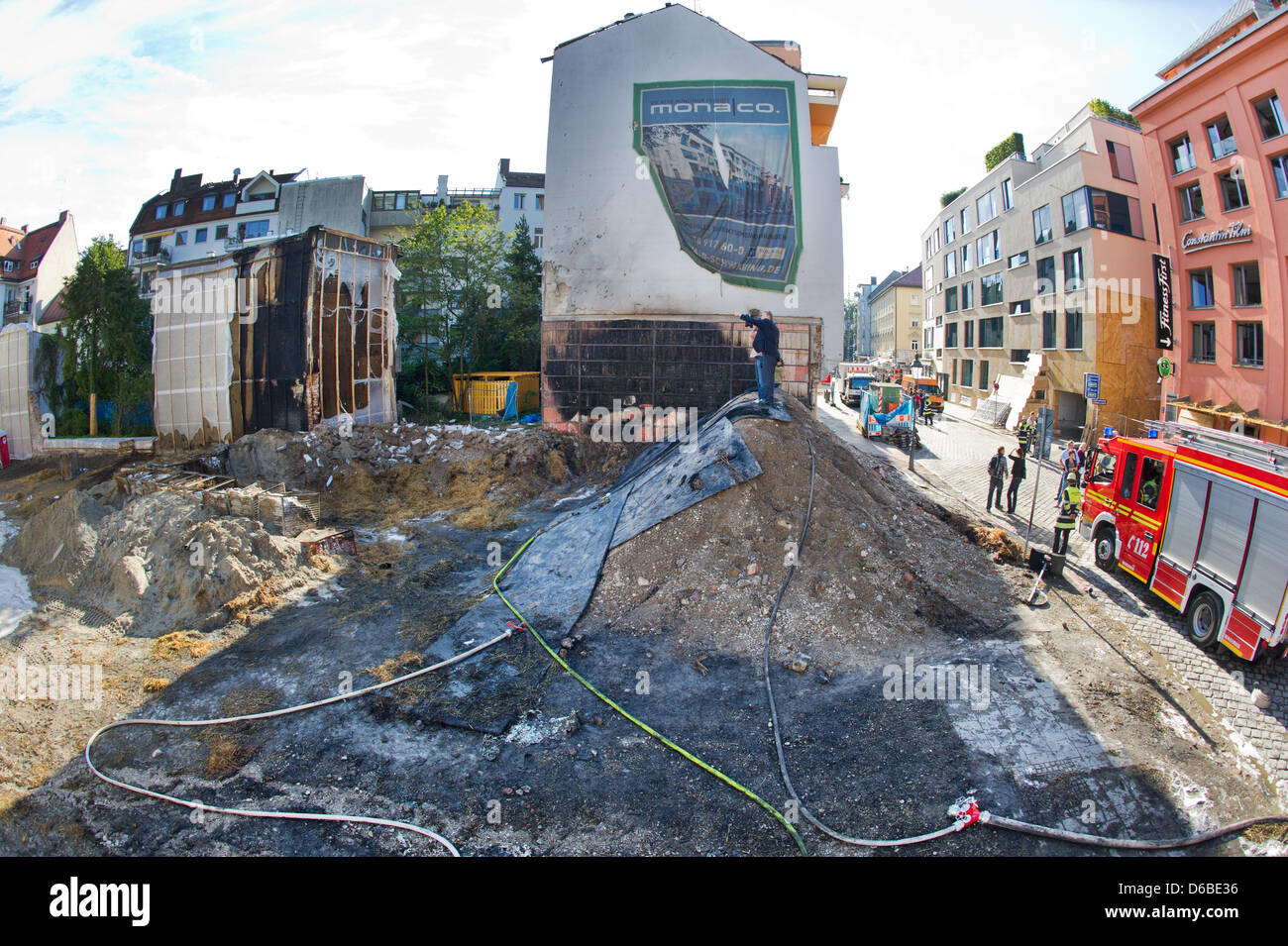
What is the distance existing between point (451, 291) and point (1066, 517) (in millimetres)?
22224

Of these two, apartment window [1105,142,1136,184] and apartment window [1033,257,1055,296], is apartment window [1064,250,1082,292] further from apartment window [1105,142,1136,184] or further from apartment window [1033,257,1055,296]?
apartment window [1105,142,1136,184]

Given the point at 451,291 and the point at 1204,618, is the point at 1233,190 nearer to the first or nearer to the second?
the point at 1204,618

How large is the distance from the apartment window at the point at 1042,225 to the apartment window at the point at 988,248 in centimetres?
359

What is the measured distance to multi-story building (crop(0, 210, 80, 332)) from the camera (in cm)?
4303

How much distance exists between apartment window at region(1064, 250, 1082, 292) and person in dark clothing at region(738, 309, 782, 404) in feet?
77.2

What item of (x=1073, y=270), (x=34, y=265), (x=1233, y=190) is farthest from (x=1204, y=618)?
(x=34, y=265)

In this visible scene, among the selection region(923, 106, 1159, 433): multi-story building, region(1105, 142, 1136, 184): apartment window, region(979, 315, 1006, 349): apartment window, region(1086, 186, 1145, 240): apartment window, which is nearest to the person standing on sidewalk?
region(923, 106, 1159, 433): multi-story building

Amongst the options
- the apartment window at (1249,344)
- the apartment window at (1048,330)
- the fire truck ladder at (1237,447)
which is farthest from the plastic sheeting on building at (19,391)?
the apartment window at (1048,330)

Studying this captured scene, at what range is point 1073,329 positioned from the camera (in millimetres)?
28141

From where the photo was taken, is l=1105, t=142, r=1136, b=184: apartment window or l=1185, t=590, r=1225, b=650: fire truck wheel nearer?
l=1185, t=590, r=1225, b=650: fire truck wheel

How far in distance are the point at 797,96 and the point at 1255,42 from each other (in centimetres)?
1347

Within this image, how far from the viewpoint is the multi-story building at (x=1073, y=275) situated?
26969mm
